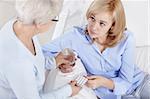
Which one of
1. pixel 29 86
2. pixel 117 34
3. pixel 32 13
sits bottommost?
pixel 29 86

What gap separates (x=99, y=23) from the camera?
1.21 metres

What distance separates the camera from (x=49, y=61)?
1.22m

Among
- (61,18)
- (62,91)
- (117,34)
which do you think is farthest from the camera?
(61,18)

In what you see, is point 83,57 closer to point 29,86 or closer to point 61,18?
point 61,18

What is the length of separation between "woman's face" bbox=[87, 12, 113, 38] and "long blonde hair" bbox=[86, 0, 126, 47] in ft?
0.05

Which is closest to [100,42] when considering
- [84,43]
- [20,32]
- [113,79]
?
[84,43]

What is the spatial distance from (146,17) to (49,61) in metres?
0.60

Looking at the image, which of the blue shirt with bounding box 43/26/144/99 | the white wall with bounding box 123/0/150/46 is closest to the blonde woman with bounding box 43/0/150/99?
the blue shirt with bounding box 43/26/144/99

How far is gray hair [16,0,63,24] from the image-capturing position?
94 cm

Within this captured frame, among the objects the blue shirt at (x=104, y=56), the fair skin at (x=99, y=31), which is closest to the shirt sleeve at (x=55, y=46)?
the blue shirt at (x=104, y=56)

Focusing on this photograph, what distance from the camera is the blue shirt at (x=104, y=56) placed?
1.27m

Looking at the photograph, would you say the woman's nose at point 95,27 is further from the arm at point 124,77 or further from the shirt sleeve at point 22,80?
the shirt sleeve at point 22,80

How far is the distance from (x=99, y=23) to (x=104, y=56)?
0.16 metres

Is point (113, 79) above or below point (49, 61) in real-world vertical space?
below
